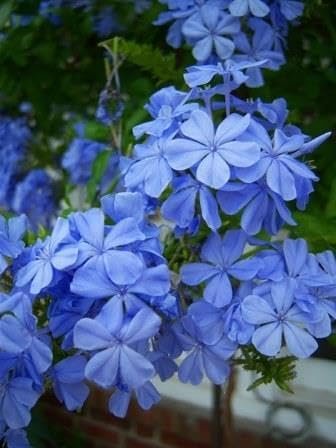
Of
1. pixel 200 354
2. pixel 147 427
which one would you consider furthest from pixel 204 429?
pixel 200 354

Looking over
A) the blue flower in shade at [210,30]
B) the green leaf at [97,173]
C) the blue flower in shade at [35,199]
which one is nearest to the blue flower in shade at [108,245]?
the blue flower in shade at [210,30]

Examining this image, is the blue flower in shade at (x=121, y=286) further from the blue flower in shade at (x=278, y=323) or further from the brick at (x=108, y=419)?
the brick at (x=108, y=419)

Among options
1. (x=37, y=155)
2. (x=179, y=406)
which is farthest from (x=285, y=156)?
(x=179, y=406)

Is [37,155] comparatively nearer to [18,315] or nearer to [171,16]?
[171,16]

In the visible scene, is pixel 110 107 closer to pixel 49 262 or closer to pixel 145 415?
pixel 49 262

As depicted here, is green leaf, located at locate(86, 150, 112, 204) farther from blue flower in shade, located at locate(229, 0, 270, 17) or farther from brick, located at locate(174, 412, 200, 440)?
brick, located at locate(174, 412, 200, 440)

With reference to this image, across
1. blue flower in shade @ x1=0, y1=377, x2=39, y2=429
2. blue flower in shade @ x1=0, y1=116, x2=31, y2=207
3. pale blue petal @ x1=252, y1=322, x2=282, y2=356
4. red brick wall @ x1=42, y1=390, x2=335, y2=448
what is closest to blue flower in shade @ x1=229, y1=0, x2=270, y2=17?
pale blue petal @ x1=252, y1=322, x2=282, y2=356
